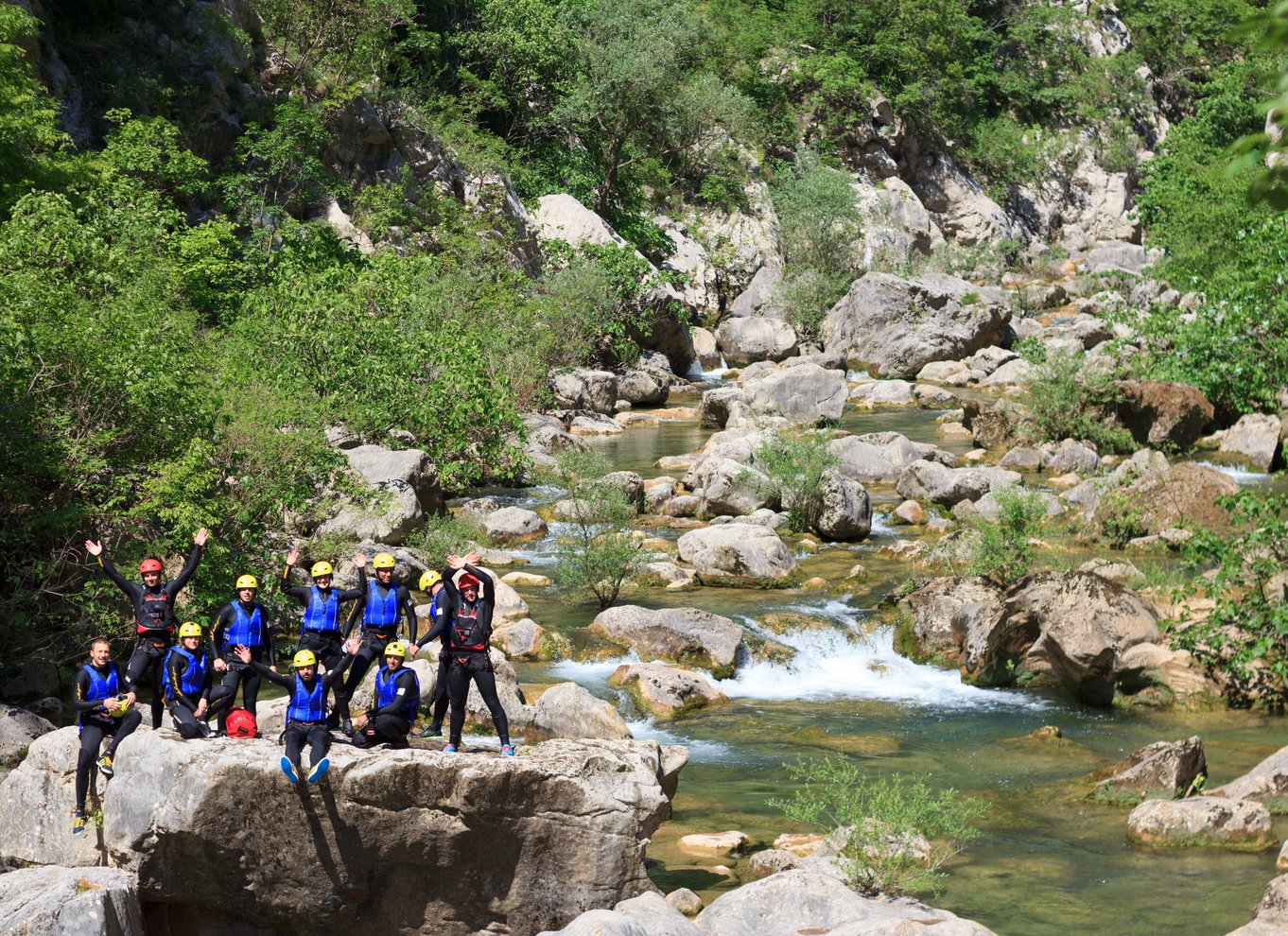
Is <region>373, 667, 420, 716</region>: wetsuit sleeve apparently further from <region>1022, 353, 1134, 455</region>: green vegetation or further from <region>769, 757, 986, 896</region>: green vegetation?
<region>1022, 353, 1134, 455</region>: green vegetation

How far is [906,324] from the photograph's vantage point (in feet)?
141

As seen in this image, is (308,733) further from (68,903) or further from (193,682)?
(68,903)

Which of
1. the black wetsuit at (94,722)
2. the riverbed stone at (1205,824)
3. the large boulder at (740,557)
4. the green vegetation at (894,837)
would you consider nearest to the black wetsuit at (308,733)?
the black wetsuit at (94,722)

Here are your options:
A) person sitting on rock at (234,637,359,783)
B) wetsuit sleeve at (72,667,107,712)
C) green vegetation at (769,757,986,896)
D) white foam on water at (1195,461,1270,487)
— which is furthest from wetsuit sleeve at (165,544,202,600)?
white foam on water at (1195,461,1270,487)

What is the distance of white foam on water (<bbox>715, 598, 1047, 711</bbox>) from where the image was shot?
620 inches

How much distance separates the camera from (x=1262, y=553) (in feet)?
51.0

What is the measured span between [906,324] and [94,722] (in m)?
36.5

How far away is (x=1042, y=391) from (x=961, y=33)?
40.9 m

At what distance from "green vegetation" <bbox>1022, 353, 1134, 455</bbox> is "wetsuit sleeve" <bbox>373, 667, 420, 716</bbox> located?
22.5 meters

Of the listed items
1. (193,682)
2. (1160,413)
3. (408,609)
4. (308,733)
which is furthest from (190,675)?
(1160,413)

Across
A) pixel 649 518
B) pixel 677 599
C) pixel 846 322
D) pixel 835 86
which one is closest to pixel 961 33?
pixel 835 86

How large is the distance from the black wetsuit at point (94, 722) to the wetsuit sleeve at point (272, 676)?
96cm

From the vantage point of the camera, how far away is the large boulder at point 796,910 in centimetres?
870

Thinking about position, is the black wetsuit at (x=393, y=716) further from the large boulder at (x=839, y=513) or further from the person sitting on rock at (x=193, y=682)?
the large boulder at (x=839, y=513)
